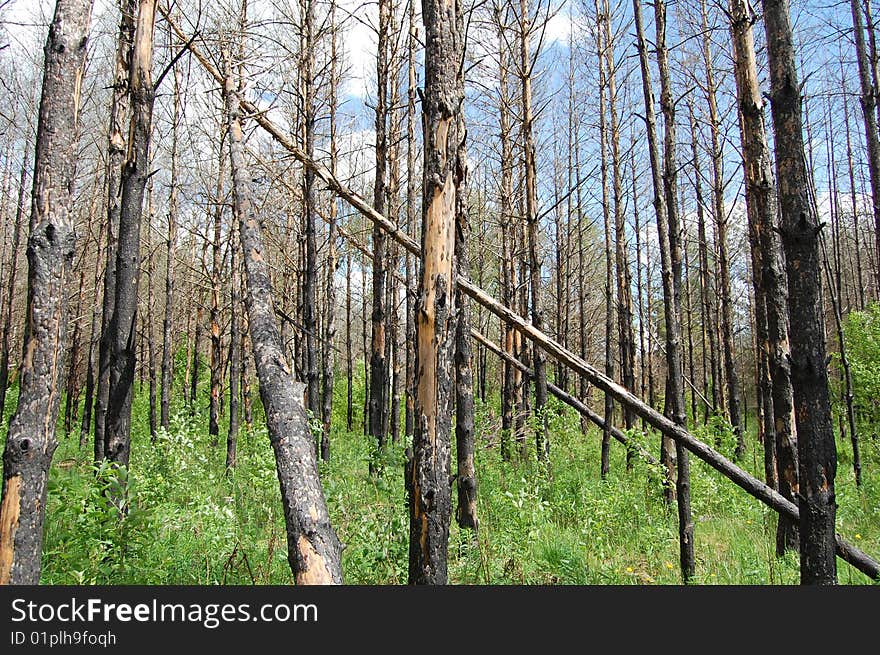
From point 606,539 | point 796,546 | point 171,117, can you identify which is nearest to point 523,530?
point 606,539

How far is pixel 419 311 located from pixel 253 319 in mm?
1718

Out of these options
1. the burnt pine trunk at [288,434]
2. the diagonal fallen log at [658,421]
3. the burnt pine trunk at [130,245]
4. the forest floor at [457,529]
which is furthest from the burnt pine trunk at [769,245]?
the burnt pine trunk at [130,245]

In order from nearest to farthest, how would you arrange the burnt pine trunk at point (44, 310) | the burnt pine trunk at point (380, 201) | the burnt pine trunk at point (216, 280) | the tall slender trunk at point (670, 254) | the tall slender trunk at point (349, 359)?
the burnt pine trunk at point (44, 310)
the tall slender trunk at point (670, 254)
the burnt pine trunk at point (380, 201)
the burnt pine trunk at point (216, 280)
the tall slender trunk at point (349, 359)

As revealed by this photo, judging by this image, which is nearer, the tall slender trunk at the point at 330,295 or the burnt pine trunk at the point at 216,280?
the tall slender trunk at the point at 330,295

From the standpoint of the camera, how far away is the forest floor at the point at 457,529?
4387 mm

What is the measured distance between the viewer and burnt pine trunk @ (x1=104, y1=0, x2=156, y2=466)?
5.35 meters

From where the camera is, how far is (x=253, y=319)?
457 cm

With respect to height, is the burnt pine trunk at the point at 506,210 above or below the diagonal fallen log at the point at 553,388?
above

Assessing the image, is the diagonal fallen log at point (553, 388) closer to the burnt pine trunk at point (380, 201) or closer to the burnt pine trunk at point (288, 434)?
the burnt pine trunk at point (288, 434)

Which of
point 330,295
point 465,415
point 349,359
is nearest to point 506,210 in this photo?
point 330,295

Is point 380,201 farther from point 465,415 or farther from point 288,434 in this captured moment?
point 288,434

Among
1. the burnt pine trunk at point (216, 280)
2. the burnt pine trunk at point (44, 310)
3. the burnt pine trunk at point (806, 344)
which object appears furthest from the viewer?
the burnt pine trunk at point (216, 280)

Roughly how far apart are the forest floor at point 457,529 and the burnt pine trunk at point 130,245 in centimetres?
50

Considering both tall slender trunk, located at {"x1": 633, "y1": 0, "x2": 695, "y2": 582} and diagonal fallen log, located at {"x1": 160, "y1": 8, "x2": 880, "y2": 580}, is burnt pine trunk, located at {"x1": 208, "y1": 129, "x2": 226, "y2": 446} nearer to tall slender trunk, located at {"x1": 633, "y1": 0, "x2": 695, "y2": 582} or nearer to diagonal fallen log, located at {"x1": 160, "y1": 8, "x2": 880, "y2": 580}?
tall slender trunk, located at {"x1": 633, "y1": 0, "x2": 695, "y2": 582}
